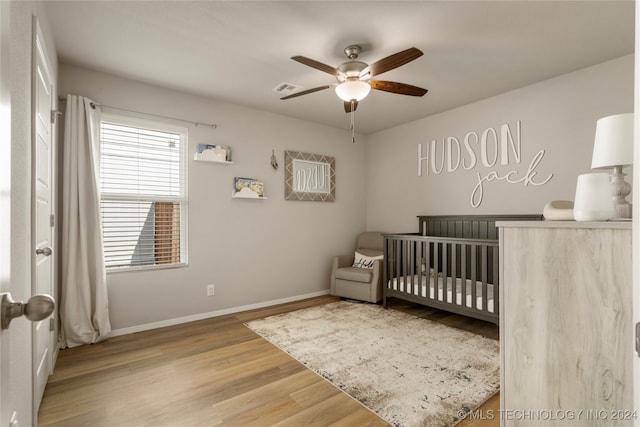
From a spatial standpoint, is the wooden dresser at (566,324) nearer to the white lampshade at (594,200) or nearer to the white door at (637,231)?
the white lampshade at (594,200)

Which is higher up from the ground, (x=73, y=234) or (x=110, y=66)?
(x=110, y=66)

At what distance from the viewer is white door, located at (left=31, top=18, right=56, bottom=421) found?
166 centimetres

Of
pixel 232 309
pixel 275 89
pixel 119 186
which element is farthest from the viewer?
pixel 232 309

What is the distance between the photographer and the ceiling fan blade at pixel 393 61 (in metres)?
1.93

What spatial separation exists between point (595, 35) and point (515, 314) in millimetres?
2337

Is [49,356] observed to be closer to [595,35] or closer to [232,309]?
[232,309]

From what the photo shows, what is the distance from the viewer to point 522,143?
315 cm

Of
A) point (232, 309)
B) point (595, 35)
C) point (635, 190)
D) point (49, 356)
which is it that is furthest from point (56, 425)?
point (595, 35)

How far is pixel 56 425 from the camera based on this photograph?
164 centimetres

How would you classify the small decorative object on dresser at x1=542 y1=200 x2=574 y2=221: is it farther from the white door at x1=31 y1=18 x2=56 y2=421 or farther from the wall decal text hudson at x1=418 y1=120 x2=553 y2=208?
the white door at x1=31 y1=18 x2=56 y2=421

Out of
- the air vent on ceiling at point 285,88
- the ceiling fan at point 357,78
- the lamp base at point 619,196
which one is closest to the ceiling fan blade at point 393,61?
the ceiling fan at point 357,78

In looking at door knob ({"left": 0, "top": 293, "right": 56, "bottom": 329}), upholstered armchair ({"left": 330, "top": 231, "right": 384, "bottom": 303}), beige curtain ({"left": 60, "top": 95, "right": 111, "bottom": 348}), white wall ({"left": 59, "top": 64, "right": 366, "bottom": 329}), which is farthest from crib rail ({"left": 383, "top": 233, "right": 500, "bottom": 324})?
beige curtain ({"left": 60, "top": 95, "right": 111, "bottom": 348})

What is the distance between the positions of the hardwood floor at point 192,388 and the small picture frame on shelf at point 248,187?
155 centimetres

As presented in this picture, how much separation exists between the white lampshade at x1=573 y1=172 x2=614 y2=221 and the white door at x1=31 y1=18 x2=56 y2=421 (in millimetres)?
2331
